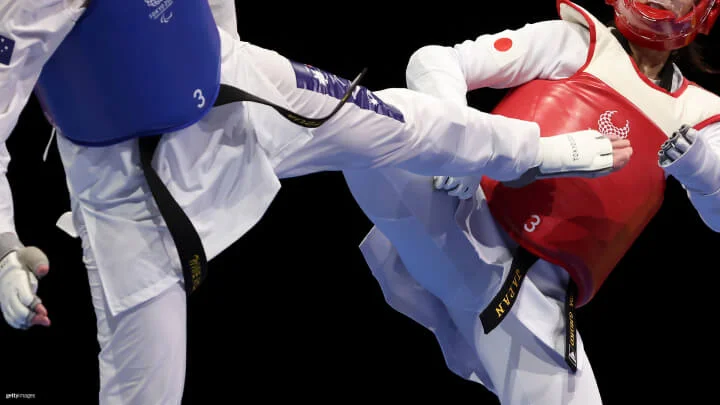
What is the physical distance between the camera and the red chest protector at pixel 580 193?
248 cm

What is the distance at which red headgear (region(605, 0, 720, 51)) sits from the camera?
8.36ft

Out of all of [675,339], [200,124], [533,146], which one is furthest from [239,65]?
[675,339]

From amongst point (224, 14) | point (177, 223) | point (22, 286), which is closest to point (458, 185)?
point (224, 14)

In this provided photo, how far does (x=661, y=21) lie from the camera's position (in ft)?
8.34

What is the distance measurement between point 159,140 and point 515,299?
1.02m

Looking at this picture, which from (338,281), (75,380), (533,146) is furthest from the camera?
(338,281)

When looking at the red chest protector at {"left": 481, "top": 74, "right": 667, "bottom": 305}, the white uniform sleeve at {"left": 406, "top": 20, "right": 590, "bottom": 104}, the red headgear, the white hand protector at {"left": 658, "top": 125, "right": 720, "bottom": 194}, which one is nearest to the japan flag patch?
the white uniform sleeve at {"left": 406, "top": 20, "right": 590, "bottom": 104}

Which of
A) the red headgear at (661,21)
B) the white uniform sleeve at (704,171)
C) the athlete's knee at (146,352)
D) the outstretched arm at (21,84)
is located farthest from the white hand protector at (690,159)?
the outstretched arm at (21,84)

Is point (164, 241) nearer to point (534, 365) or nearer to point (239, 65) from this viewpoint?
point (239, 65)

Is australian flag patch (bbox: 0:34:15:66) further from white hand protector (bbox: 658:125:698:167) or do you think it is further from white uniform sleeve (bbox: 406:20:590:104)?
white hand protector (bbox: 658:125:698:167)

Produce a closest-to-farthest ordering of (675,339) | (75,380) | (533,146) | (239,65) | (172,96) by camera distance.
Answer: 1. (172,96)
2. (239,65)
3. (533,146)
4. (75,380)
5. (675,339)

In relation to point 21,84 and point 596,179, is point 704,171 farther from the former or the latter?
point 21,84

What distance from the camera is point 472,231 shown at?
2492 mm

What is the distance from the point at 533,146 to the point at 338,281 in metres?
0.97
